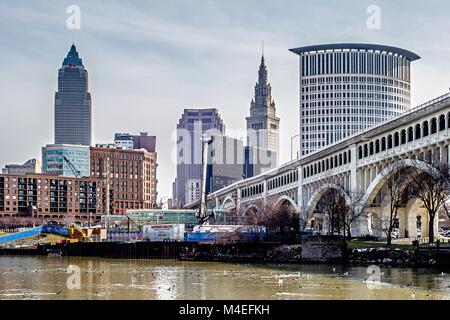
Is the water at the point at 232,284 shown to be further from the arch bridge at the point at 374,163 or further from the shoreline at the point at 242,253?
the arch bridge at the point at 374,163

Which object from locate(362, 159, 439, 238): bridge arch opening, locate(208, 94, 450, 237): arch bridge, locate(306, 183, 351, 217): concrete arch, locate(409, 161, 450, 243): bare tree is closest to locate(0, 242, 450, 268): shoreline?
locate(409, 161, 450, 243): bare tree

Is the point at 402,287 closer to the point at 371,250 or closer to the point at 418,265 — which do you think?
the point at 418,265

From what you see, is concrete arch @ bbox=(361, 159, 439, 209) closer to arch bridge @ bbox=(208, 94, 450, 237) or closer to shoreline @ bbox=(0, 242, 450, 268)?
arch bridge @ bbox=(208, 94, 450, 237)

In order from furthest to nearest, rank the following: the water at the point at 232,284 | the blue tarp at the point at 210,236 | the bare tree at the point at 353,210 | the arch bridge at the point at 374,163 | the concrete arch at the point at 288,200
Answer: the concrete arch at the point at 288,200, the blue tarp at the point at 210,236, the bare tree at the point at 353,210, the arch bridge at the point at 374,163, the water at the point at 232,284

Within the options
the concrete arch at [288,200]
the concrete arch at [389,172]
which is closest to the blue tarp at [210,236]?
the concrete arch at [288,200]

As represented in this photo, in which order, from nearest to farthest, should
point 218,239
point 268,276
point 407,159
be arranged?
point 268,276 < point 407,159 < point 218,239

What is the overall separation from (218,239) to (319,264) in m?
42.1

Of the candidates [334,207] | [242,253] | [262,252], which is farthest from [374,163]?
[242,253]

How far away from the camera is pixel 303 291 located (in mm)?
61500

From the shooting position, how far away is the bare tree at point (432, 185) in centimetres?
9019

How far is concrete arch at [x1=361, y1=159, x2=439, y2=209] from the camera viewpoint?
94.4 meters

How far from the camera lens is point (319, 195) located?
145000mm

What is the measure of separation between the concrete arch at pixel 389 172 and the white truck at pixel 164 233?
Answer: 48.4 metres
